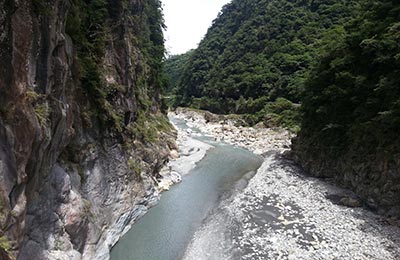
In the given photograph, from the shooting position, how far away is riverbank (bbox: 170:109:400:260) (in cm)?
1238

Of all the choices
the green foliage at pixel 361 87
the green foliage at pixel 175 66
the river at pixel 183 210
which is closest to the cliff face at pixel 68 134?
the river at pixel 183 210

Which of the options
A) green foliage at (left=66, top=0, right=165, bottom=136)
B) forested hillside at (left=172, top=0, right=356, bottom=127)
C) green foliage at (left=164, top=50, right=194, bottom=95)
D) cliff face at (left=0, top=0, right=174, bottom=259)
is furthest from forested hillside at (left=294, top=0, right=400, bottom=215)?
green foliage at (left=164, top=50, right=194, bottom=95)

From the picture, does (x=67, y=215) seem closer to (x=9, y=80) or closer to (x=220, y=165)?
(x=9, y=80)

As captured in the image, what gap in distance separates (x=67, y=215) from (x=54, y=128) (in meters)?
3.05

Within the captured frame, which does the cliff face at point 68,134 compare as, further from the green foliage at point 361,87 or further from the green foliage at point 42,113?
the green foliage at point 361,87

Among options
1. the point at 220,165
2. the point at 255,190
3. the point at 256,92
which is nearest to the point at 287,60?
the point at 256,92

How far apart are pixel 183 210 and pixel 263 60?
50359 mm

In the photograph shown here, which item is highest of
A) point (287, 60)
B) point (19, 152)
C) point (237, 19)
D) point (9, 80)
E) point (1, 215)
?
point (237, 19)

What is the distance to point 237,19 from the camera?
88.1 m

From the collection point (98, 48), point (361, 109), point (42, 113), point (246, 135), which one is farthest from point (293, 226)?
point (246, 135)

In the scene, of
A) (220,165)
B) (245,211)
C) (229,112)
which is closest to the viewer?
(245,211)

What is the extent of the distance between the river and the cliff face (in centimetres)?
84

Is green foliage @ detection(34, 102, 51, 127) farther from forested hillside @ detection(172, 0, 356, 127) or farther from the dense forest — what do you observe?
forested hillside @ detection(172, 0, 356, 127)

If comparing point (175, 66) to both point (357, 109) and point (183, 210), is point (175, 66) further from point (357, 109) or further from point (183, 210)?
point (183, 210)
